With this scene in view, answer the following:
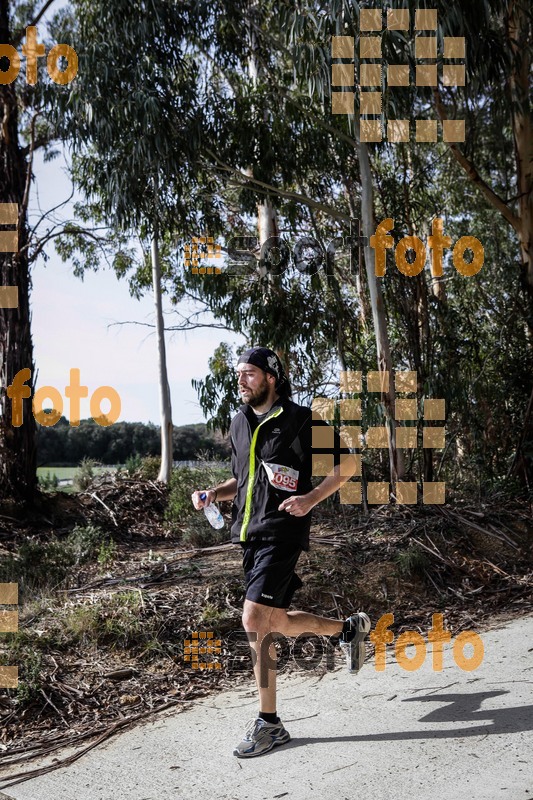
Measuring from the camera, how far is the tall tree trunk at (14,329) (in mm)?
11180

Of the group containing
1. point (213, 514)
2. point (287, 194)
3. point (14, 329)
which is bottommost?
point (213, 514)

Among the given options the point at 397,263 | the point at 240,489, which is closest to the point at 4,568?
the point at 240,489

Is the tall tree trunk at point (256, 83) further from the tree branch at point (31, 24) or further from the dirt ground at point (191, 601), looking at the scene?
the dirt ground at point (191, 601)

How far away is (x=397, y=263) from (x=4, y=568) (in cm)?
597

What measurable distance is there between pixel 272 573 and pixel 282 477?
1.59ft

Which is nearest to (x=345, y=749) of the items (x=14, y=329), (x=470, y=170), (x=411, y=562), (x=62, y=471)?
(x=411, y=562)

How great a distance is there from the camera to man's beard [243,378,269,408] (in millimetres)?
4536

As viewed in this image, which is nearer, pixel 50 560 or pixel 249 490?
pixel 249 490

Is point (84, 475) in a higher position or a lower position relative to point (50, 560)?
higher

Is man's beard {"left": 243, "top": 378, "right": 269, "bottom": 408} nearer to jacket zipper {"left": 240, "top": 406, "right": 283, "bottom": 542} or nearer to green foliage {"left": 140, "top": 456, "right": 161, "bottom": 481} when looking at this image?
jacket zipper {"left": 240, "top": 406, "right": 283, "bottom": 542}

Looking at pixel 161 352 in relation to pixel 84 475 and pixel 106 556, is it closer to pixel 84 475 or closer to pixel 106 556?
pixel 84 475

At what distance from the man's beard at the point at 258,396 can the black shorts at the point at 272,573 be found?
2.44 ft

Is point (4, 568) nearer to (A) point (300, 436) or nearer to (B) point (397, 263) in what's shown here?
(A) point (300, 436)

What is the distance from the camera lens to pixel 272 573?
427cm
